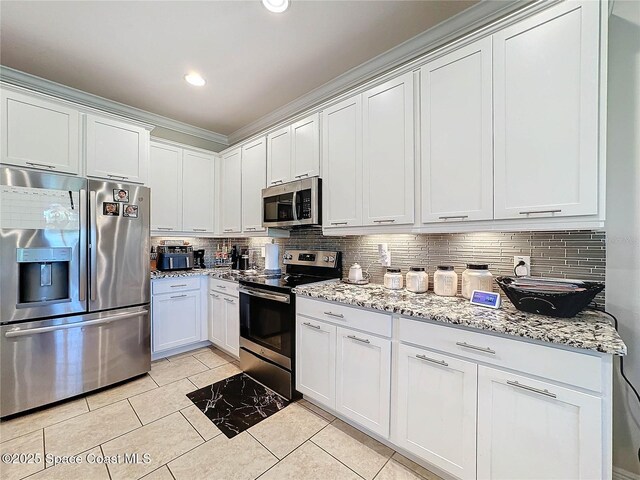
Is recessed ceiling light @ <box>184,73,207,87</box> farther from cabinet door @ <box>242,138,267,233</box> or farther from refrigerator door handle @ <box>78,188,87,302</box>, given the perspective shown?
Answer: refrigerator door handle @ <box>78,188,87,302</box>

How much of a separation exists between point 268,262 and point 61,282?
1.77 m

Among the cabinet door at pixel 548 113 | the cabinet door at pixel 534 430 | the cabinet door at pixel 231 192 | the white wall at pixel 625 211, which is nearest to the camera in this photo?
the cabinet door at pixel 534 430

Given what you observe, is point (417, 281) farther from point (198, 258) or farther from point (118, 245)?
point (198, 258)

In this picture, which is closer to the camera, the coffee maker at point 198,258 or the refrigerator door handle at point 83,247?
the refrigerator door handle at point 83,247

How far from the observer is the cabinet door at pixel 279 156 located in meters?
2.70

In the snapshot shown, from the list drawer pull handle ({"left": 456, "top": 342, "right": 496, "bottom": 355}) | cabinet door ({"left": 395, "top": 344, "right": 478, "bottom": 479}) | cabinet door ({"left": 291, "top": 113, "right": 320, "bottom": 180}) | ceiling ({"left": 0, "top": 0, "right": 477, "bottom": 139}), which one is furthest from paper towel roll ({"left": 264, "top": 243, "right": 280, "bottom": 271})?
drawer pull handle ({"left": 456, "top": 342, "right": 496, "bottom": 355})

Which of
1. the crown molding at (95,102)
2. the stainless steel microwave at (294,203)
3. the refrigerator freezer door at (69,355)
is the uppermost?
the crown molding at (95,102)

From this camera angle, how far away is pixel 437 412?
142 centimetres

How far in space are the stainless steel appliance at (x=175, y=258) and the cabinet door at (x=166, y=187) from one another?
232 mm

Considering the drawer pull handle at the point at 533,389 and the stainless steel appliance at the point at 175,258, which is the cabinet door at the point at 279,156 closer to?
the stainless steel appliance at the point at 175,258

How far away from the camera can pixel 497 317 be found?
1334mm

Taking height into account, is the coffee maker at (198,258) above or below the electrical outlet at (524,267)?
below

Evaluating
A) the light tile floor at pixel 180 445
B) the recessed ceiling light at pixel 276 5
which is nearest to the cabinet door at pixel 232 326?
the light tile floor at pixel 180 445

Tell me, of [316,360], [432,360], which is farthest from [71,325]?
[432,360]
